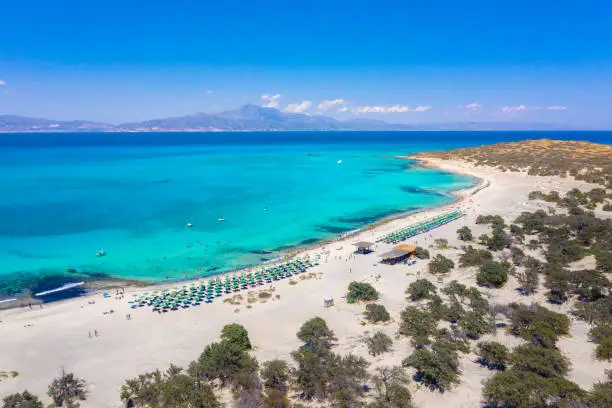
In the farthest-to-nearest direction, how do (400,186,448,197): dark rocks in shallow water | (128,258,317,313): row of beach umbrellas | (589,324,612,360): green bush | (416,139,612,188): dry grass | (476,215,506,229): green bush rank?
1. (416,139,612,188): dry grass
2. (400,186,448,197): dark rocks in shallow water
3. (476,215,506,229): green bush
4. (128,258,317,313): row of beach umbrellas
5. (589,324,612,360): green bush

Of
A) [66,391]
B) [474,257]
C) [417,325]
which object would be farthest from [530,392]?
[66,391]

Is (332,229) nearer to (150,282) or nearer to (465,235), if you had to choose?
(465,235)

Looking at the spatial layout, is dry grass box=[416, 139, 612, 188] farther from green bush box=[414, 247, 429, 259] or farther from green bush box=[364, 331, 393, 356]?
green bush box=[364, 331, 393, 356]

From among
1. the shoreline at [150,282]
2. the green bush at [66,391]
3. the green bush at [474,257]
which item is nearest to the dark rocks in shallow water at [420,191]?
the shoreline at [150,282]

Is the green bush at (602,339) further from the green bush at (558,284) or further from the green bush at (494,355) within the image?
the green bush at (494,355)

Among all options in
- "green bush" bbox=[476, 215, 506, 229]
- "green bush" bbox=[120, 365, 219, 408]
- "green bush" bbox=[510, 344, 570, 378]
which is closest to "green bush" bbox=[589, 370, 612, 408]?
"green bush" bbox=[510, 344, 570, 378]

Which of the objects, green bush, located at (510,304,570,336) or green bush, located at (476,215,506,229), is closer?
green bush, located at (510,304,570,336)

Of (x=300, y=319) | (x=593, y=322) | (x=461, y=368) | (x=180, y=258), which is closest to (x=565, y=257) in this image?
(x=593, y=322)
